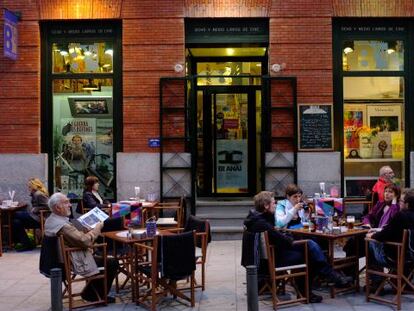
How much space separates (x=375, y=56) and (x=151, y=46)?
478 cm

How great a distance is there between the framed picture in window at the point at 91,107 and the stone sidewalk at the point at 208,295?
384cm

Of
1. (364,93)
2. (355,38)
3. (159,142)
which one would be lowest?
(159,142)

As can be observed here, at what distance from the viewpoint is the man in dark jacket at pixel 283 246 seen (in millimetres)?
7719

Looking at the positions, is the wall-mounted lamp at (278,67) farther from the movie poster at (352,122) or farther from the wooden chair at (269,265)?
the wooden chair at (269,265)

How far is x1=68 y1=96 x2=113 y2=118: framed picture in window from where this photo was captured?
45.2 feet

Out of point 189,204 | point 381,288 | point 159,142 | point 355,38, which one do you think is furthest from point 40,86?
point 381,288

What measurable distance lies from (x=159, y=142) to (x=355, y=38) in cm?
472

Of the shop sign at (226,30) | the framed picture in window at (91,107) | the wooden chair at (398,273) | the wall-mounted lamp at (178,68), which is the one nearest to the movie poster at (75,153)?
the framed picture in window at (91,107)

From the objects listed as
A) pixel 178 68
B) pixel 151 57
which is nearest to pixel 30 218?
pixel 151 57

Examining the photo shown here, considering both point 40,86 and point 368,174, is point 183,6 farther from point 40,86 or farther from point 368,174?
point 368,174

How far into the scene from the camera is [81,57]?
13828mm

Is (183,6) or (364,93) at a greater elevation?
(183,6)

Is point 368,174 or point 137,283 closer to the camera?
point 137,283

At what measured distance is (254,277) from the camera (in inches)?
248
